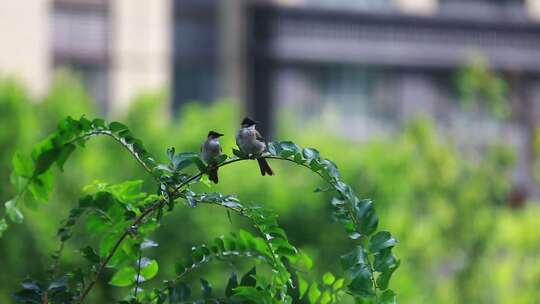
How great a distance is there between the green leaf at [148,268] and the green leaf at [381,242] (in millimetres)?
689

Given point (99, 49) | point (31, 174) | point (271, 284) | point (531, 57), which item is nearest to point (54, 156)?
point (31, 174)

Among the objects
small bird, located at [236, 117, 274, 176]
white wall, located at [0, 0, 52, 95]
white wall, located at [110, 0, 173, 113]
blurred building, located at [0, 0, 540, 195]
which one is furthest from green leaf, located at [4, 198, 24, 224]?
blurred building, located at [0, 0, 540, 195]

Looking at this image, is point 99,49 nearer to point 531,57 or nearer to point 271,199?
point 531,57

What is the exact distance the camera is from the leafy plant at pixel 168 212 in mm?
3416

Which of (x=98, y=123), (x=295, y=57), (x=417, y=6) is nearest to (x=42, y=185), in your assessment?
(x=98, y=123)


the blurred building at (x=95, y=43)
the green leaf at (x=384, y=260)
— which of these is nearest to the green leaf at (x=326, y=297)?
the green leaf at (x=384, y=260)

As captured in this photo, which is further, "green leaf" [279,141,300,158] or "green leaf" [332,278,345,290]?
"green leaf" [332,278,345,290]

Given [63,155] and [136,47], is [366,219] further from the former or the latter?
[136,47]

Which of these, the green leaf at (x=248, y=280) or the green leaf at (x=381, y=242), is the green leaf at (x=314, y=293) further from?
the green leaf at (x=381, y=242)

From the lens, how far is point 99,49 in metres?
30.5

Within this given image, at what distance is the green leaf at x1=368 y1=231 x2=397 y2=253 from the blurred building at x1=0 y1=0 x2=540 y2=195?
88.8 feet

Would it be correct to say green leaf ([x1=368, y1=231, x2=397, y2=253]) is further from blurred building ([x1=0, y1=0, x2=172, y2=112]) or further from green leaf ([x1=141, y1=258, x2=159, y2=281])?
blurred building ([x1=0, y1=0, x2=172, y2=112])

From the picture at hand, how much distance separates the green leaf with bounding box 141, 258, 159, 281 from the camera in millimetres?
3826

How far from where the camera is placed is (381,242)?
3527 mm
